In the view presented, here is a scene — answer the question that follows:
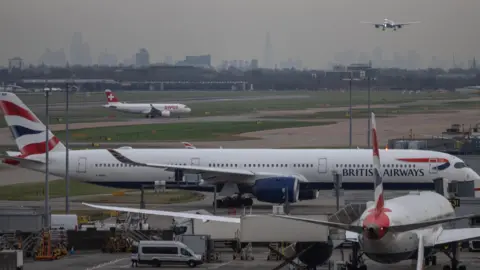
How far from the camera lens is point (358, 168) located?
5712 cm

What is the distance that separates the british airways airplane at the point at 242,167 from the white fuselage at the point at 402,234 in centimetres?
2259

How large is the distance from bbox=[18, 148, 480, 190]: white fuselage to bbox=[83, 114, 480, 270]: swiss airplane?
22135 millimetres

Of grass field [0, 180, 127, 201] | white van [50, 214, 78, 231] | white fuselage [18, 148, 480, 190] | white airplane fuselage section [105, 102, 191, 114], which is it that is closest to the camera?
white van [50, 214, 78, 231]

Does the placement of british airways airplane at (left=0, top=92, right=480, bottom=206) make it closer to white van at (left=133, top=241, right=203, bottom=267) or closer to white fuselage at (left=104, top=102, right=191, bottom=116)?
white van at (left=133, top=241, right=203, bottom=267)

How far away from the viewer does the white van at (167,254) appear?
3909cm

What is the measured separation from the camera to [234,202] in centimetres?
5847

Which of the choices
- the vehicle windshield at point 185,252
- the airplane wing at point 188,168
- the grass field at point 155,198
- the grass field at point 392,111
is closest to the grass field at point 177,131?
the grass field at point 392,111

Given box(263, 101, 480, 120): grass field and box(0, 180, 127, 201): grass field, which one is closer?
box(0, 180, 127, 201): grass field

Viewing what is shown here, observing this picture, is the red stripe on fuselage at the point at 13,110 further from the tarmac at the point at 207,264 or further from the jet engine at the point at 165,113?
Answer: the jet engine at the point at 165,113

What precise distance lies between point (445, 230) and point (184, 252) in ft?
34.4

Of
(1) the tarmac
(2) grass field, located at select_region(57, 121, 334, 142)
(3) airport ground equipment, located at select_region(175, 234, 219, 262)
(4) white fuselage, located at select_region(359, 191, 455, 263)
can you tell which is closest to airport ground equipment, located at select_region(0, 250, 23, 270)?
(1) the tarmac

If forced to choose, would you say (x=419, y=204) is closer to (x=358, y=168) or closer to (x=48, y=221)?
(x=48, y=221)

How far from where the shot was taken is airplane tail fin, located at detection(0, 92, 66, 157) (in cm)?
5897

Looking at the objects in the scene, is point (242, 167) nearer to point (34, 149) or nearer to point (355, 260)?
point (34, 149)
